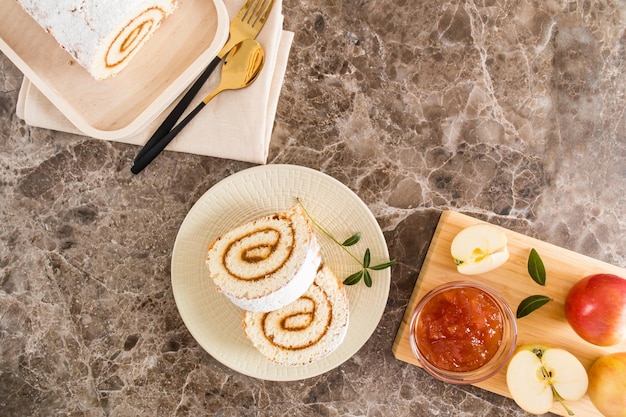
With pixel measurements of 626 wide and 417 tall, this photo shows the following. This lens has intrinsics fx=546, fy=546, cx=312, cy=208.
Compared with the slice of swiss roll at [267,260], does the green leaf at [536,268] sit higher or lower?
lower

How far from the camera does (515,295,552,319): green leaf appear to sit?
1464 millimetres

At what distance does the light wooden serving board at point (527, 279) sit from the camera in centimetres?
151

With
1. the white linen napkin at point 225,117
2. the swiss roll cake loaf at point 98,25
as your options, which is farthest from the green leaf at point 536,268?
the swiss roll cake loaf at point 98,25

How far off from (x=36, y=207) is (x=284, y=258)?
754 mm

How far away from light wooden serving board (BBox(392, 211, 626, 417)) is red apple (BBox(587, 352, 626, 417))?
2.2 inches

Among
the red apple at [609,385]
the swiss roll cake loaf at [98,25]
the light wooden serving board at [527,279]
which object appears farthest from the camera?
the light wooden serving board at [527,279]

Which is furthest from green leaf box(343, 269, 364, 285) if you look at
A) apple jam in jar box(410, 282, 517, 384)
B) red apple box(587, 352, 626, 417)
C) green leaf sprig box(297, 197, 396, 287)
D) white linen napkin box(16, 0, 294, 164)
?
red apple box(587, 352, 626, 417)

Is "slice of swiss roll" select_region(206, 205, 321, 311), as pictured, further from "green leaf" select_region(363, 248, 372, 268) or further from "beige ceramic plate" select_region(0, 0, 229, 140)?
"beige ceramic plate" select_region(0, 0, 229, 140)

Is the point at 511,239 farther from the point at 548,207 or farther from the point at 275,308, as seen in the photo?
the point at 275,308

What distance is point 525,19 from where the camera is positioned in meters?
1.58

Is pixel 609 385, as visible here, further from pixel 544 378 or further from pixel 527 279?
pixel 527 279

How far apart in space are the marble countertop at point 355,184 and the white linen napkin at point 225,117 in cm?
7

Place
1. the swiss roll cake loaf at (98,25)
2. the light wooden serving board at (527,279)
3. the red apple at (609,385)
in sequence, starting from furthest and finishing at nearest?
the light wooden serving board at (527,279), the red apple at (609,385), the swiss roll cake loaf at (98,25)

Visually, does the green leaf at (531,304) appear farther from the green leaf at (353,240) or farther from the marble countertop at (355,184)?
the green leaf at (353,240)
